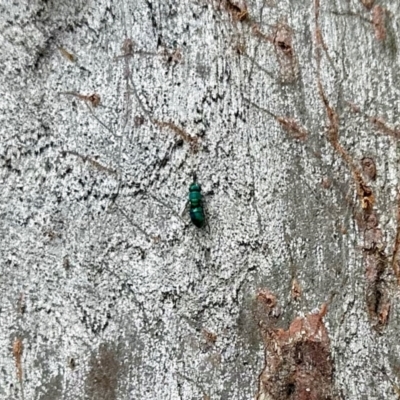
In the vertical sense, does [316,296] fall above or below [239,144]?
below

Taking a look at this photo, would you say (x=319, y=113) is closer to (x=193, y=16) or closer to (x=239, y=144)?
(x=239, y=144)

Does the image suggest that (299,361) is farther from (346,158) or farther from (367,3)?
(367,3)

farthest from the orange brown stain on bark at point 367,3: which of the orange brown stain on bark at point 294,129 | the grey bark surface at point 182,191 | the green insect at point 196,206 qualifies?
the green insect at point 196,206

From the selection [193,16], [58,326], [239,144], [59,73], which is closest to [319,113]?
[239,144]

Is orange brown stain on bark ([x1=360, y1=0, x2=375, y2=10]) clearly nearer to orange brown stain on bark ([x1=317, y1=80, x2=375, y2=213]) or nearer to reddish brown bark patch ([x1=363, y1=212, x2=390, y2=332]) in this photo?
orange brown stain on bark ([x1=317, y1=80, x2=375, y2=213])

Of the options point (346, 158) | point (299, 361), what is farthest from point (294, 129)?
point (299, 361)

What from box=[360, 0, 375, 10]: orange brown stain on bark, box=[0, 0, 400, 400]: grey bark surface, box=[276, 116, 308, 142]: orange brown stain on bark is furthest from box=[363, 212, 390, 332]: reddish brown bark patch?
box=[360, 0, 375, 10]: orange brown stain on bark
